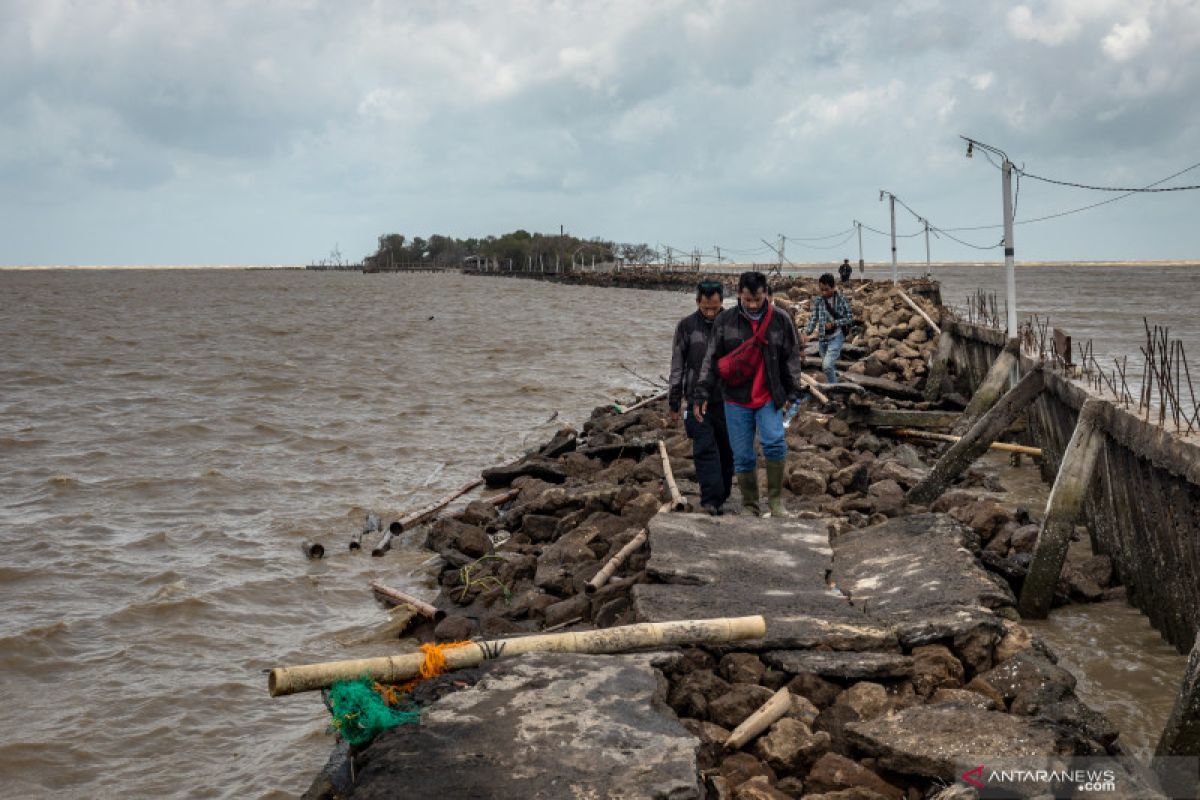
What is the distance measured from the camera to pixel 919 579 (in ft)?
19.1

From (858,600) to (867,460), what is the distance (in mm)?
4549

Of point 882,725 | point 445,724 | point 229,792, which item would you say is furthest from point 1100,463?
point 229,792

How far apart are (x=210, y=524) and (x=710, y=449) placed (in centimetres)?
587

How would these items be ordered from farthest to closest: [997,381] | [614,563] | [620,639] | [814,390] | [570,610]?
[814,390]
[997,381]
[614,563]
[570,610]
[620,639]

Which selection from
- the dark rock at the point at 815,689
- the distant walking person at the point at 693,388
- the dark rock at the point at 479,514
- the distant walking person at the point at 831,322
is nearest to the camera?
the dark rock at the point at 815,689

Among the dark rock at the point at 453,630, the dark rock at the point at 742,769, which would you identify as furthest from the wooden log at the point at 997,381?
the dark rock at the point at 742,769

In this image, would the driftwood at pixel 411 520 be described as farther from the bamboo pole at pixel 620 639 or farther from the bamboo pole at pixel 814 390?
the bamboo pole at pixel 620 639

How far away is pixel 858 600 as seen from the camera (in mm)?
5730

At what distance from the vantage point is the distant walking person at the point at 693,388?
24.1 ft

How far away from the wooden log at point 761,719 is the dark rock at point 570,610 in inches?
77.6

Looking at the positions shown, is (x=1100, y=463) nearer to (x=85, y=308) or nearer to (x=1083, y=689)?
(x=1083, y=689)

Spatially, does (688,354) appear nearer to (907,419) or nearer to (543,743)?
(543,743)

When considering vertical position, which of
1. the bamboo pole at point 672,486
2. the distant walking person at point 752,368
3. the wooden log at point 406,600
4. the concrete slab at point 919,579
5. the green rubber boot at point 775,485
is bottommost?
the wooden log at point 406,600

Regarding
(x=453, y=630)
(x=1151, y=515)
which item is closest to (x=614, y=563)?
(x=453, y=630)
